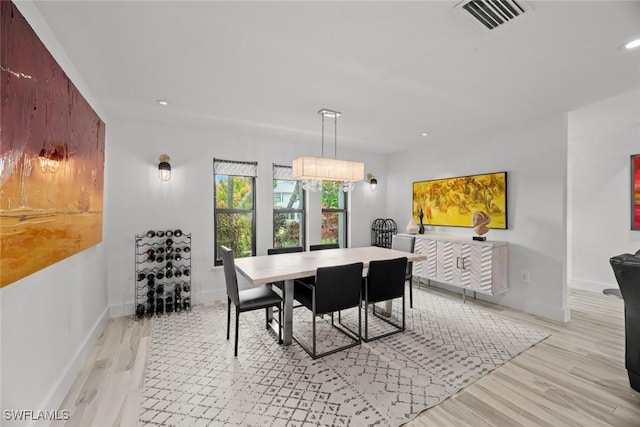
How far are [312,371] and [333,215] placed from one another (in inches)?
133

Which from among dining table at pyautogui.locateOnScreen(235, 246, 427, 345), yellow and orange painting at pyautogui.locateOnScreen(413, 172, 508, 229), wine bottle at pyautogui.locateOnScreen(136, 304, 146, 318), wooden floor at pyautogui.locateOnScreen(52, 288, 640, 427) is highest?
yellow and orange painting at pyautogui.locateOnScreen(413, 172, 508, 229)

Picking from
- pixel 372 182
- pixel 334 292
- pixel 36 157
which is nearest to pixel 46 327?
pixel 36 157

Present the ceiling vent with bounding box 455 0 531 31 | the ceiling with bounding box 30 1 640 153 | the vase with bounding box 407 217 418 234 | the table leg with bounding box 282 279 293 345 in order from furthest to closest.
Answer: the vase with bounding box 407 217 418 234
the table leg with bounding box 282 279 293 345
the ceiling with bounding box 30 1 640 153
the ceiling vent with bounding box 455 0 531 31

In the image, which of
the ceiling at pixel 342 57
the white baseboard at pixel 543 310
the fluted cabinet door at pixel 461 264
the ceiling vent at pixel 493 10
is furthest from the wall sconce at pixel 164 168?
the white baseboard at pixel 543 310

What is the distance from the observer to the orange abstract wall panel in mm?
1334

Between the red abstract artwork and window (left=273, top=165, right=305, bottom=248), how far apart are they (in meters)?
4.85

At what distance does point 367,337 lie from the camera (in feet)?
9.86

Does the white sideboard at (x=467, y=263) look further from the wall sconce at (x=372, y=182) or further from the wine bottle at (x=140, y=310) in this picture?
the wine bottle at (x=140, y=310)

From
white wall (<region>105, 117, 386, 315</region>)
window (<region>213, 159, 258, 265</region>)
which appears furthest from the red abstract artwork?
window (<region>213, 159, 258, 265</region>)

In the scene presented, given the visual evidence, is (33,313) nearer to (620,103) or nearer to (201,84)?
(201,84)

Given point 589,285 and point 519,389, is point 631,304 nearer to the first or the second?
point 519,389

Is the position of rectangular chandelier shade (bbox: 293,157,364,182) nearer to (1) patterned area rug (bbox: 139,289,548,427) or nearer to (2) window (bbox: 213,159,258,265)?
(2) window (bbox: 213,159,258,265)

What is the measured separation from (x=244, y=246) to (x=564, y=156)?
4451 mm

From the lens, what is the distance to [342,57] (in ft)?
7.28
